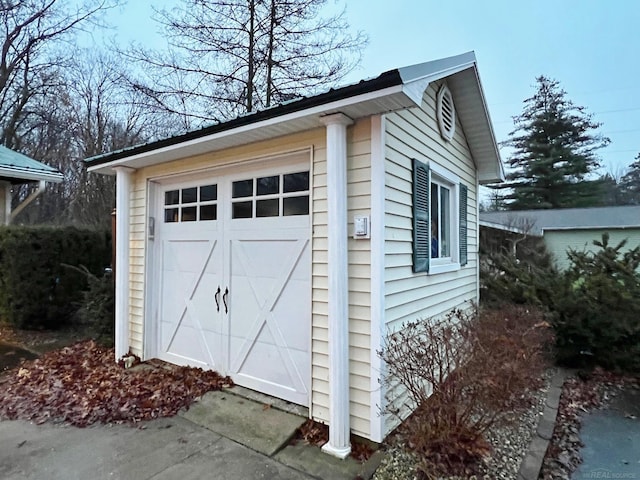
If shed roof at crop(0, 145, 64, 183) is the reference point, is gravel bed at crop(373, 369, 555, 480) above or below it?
below

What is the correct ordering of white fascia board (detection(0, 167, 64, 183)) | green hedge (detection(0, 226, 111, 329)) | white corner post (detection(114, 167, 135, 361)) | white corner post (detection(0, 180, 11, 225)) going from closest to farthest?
white corner post (detection(114, 167, 135, 361))
green hedge (detection(0, 226, 111, 329))
white fascia board (detection(0, 167, 64, 183))
white corner post (detection(0, 180, 11, 225))

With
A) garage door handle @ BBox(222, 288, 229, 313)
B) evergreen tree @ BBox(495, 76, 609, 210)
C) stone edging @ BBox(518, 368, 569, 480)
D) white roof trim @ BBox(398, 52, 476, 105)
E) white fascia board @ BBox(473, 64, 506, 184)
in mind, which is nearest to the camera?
white roof trim @ BBox(398, 52, 476, 105)

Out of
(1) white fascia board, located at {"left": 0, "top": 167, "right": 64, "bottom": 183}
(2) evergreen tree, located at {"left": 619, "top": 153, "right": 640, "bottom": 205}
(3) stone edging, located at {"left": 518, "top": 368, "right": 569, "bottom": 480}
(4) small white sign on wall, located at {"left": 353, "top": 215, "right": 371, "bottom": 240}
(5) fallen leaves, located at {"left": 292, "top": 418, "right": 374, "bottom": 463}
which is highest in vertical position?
(2) evergreen tree, located at {"left": 619, "top": 153, "right": 640, "bottom": 205}

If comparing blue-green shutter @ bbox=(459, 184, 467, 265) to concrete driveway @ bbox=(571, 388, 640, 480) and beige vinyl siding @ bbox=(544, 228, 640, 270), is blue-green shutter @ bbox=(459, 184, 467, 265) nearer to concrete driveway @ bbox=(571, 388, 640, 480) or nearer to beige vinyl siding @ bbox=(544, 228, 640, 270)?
concrete driveway @ bbox=(571, 388, 640, 480)

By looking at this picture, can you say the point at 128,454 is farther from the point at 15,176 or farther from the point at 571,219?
the point at 571,219

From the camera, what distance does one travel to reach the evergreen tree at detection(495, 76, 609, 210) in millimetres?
21688

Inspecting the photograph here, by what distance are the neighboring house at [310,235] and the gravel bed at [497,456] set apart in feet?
0.76

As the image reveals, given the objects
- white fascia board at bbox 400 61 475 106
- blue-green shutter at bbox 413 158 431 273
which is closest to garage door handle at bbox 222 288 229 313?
blue-green shutter at bbox 413 158 431 273

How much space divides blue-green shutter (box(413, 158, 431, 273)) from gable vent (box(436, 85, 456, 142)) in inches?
34.4

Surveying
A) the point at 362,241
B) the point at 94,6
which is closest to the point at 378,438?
the point at 362,241

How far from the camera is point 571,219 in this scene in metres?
15.6

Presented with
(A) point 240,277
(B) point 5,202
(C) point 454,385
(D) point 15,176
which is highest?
(D) point 15,176

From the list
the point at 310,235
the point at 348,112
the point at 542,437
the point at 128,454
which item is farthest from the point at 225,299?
the point at 542,437

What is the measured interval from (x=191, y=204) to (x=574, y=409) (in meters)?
4.93
